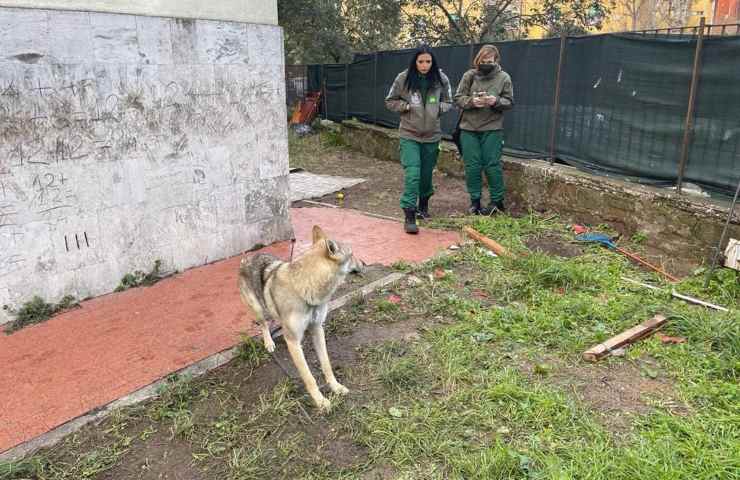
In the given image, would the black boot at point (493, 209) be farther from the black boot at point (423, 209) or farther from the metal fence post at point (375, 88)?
the metal fence post at point (375, 88)

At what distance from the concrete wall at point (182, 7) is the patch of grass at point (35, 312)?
2275 mm

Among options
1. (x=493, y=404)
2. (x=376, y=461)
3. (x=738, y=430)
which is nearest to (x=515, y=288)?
(x=493, y=404)

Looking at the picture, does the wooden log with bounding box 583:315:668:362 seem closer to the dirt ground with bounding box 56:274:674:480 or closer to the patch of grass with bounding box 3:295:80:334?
the dirt ground with bounding box 56:274:674:480

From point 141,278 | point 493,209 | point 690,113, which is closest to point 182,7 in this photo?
point 141,278

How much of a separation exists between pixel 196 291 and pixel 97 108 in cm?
177

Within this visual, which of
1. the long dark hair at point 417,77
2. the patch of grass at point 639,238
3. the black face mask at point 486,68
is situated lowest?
the patch of grass at point 639,238

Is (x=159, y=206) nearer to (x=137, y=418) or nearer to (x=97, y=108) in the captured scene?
(x=97, y=108)

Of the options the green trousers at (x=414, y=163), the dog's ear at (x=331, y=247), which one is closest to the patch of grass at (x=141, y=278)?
the dog's ear at (x=331, y=247)

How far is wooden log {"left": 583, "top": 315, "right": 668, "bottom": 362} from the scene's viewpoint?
11.6 feet

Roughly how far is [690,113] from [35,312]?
6359 millimetres

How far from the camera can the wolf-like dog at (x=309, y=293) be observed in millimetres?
3037

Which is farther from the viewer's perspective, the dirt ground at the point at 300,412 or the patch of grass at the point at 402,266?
the patch of grass at the point at 402,266

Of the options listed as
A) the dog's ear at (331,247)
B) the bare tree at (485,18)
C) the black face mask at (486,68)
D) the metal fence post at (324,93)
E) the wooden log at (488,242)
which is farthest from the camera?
the metal fence post at (324,93)

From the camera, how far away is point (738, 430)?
2.75 meters
